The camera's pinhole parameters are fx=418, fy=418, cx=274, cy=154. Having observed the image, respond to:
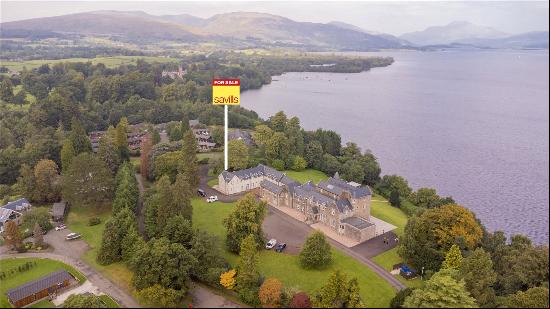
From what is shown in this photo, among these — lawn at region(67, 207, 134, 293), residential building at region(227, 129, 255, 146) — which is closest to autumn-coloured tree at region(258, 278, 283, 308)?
lawn at region(67, 207, 134, 293)

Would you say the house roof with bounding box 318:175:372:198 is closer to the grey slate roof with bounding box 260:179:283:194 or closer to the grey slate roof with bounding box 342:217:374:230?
the grey slate roof with bounding box 342:217:374:230

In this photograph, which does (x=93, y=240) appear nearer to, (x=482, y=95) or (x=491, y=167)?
(x=491, y=167)

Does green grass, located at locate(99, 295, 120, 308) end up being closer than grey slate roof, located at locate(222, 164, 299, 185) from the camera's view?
Yes

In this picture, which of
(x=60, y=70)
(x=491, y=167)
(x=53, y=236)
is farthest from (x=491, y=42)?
(x=60, y=70)

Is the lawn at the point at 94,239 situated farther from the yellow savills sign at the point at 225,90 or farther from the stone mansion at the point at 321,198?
the yellow savills sign at the point at 225,90

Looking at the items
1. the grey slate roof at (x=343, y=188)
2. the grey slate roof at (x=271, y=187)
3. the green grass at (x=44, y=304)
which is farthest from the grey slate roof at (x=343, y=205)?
the green grass at (x=44, y=304)
